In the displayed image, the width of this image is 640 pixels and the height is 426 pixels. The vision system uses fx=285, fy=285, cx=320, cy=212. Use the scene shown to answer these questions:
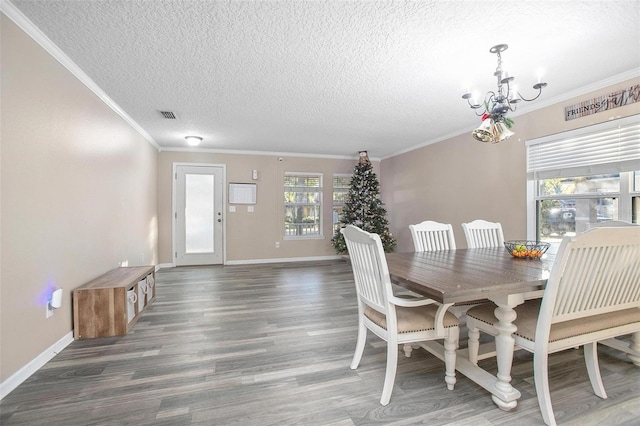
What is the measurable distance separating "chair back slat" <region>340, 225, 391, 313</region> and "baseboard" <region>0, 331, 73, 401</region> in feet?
7.26

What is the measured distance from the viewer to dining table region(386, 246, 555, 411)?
1351 mm

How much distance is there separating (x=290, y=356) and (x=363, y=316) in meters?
0.69

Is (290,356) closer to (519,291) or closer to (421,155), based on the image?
(519,291)

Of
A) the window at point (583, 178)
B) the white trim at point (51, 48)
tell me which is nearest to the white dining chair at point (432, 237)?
the window at point (583, 178)

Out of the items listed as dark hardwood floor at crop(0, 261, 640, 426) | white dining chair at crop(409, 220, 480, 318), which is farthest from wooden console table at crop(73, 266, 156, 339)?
white dining chair at crop(409, 220, 480, 318)

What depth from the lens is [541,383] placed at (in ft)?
4.87

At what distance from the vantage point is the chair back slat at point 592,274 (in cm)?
135

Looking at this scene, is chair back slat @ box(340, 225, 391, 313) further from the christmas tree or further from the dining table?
the christmas tree

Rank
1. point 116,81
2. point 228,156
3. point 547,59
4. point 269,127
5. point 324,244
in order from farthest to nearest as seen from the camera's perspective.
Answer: point 324,244 → point 228,156 → point 269,127 → point 116,81 → point 547,59

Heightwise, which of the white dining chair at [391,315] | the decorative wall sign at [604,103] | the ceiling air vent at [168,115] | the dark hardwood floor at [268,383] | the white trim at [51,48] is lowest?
the dark hardwood floor at [268,383]

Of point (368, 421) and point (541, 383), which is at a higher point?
point (541, 383)

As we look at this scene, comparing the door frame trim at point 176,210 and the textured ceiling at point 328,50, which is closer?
the textured ceiling at point 328,50

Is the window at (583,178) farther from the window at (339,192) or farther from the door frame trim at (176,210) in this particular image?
the door frame trim at (176,210)

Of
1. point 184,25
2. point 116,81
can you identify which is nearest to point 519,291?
point 184,25
